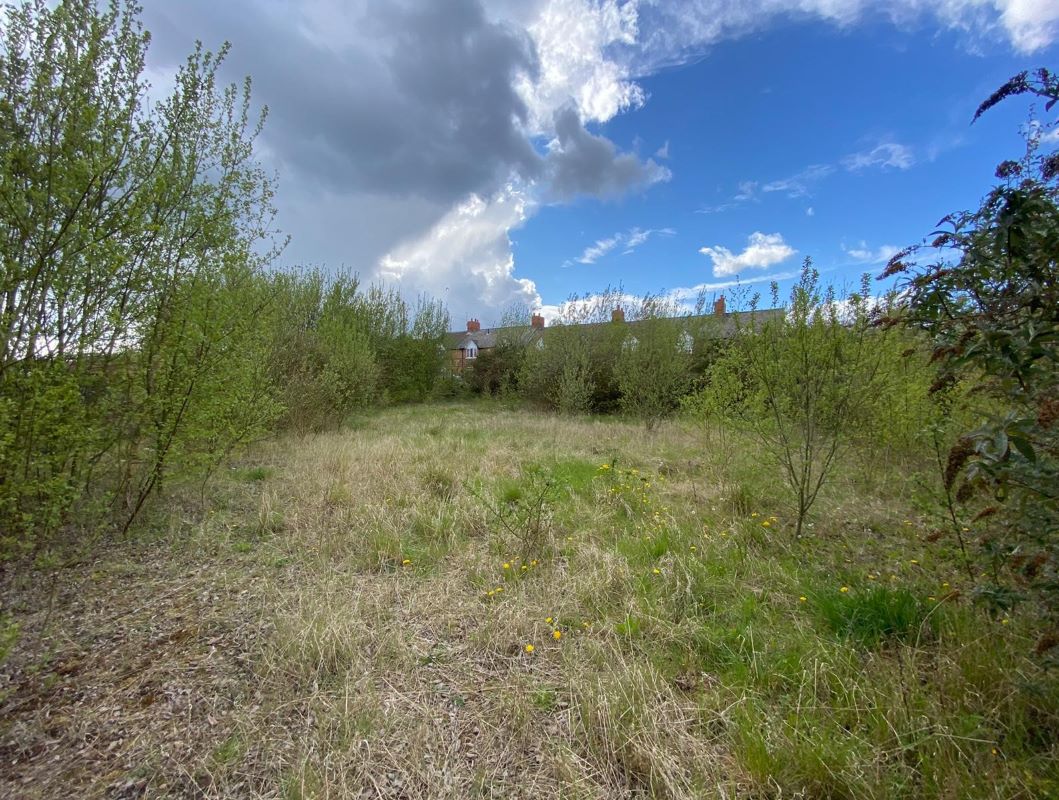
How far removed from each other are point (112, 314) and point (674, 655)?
4.27 meters

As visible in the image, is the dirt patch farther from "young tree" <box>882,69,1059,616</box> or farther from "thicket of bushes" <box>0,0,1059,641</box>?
"young tree" <box>882,69,1059,616</box>

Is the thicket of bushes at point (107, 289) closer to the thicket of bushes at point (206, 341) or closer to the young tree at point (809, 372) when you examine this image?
the thicket of bushes at point (206, 341)

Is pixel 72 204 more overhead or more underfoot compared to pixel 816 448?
more overhead

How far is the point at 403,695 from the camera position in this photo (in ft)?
7.07

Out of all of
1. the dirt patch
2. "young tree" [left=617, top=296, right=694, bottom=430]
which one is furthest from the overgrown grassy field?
"young tree" [left=617, top=296, right=694, bottom=430]

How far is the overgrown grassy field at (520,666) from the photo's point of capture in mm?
1703

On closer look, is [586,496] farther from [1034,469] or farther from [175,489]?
[175,489]

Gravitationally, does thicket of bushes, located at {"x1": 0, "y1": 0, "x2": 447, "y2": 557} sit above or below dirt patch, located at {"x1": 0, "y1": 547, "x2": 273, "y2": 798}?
above

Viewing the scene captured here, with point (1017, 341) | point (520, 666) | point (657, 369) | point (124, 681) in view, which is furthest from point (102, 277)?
point (657, 369)

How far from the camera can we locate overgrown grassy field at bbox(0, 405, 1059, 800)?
5.59ft

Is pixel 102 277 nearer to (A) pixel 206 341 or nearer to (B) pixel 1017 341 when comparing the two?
(A) pixel 206 341

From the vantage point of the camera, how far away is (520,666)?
2.38 metres

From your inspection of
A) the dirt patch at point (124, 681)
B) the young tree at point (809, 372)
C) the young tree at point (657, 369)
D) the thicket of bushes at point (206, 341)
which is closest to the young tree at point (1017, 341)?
the thicket of bushes at point (206, 341)

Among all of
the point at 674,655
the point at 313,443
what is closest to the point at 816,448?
the point at 674,655
